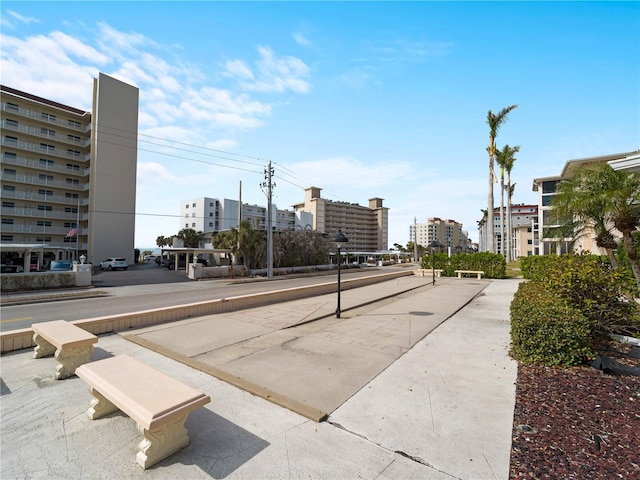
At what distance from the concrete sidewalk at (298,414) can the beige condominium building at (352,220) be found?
98.7 metres

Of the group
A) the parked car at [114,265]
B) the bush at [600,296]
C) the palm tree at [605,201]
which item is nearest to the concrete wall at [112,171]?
the parked car at [114,265]

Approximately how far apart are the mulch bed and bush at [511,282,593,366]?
25cm

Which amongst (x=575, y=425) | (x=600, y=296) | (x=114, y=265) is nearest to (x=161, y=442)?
(x=575, y=425)

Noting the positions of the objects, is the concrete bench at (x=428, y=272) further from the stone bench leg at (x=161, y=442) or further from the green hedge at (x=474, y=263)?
the stone bench leg at (x=161, y=442)

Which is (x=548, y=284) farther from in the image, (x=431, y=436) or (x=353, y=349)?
(x=431, y=436)

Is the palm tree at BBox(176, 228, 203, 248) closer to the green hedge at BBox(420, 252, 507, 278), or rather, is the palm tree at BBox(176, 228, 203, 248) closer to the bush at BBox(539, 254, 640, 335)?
the green hedge at BBox(420, 252, 507, 278)

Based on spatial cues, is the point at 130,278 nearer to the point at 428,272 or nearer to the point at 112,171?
the point at 428,272

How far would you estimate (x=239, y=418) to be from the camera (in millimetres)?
3891

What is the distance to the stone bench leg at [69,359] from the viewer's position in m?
5.15

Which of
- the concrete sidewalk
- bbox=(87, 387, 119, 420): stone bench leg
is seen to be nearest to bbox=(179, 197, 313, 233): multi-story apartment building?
the concrete sidewalk

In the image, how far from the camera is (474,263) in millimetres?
27594

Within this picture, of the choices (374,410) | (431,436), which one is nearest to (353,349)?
(374,410)

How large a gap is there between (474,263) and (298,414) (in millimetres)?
27584

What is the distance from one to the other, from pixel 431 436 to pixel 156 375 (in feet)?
11.1
